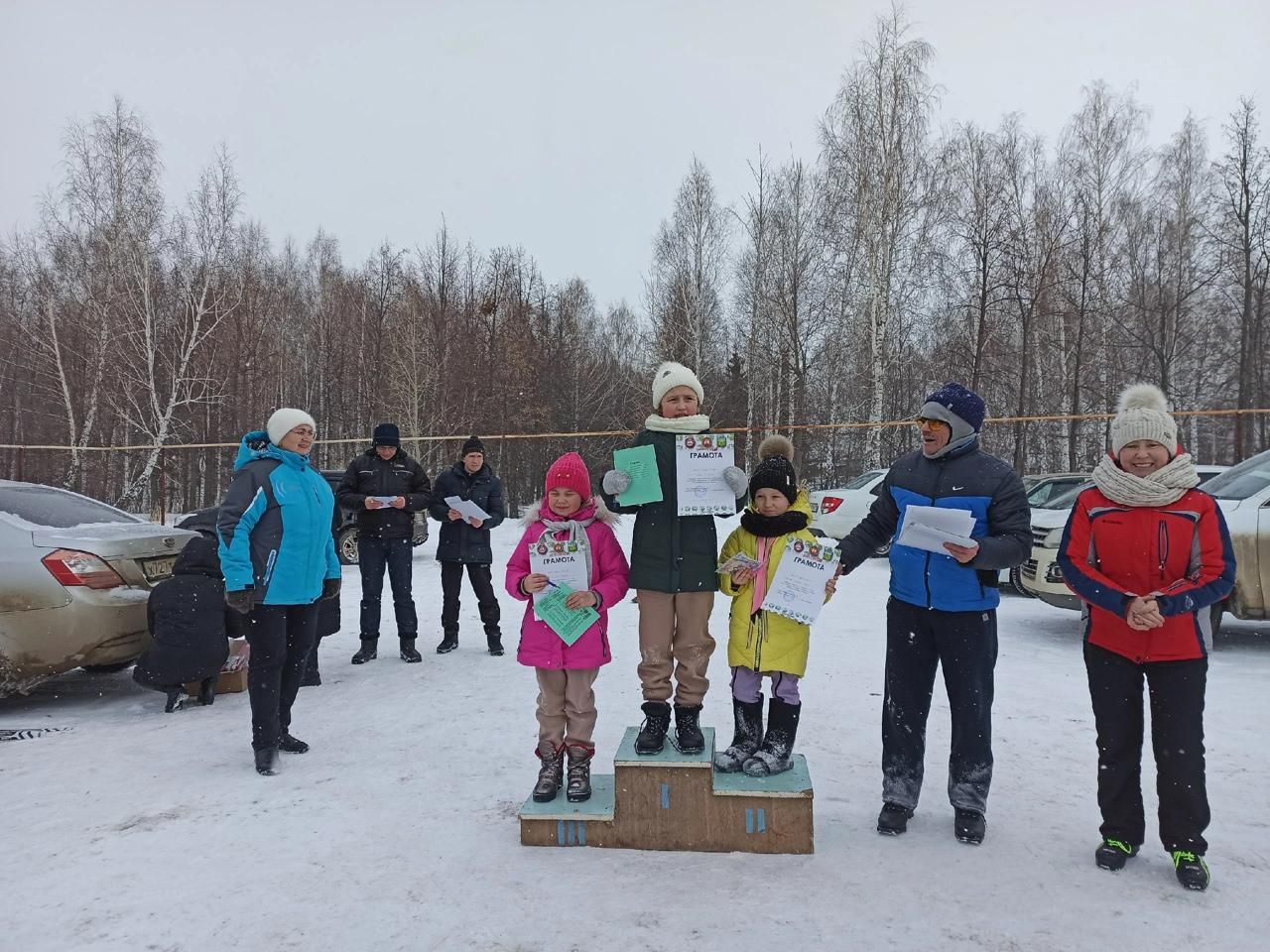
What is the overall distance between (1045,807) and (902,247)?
2160cm

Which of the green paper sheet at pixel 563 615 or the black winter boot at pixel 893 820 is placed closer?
the black winter boot at pixel 893 820

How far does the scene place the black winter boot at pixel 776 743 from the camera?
329cm

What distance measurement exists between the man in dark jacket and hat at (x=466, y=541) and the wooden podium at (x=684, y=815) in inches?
148

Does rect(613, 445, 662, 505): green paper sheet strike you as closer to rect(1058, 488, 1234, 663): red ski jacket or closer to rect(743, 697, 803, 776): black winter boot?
rect(743, 697, 803, 776): black winter boot

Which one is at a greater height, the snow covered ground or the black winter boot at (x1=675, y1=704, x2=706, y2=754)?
the black winter boot at (x1=675, y1=704, x2=706, y2=754)

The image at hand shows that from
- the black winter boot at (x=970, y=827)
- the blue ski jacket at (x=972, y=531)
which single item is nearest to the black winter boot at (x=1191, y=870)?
the black winter boot at (x=970, y=827)

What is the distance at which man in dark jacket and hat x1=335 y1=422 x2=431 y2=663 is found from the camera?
6.73 m

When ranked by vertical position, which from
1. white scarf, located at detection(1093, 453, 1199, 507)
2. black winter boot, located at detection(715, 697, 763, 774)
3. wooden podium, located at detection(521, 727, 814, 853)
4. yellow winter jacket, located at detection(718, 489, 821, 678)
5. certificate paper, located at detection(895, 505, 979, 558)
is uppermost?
white scarf, located at detection(1093, 453, 1199, 507)

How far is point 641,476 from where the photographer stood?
345cm

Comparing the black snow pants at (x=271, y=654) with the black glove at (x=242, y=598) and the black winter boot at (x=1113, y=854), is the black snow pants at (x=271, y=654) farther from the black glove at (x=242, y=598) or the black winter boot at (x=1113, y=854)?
the black winter boot at (x=1113, y=854)

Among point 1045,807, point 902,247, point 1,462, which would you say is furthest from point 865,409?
point 1,462

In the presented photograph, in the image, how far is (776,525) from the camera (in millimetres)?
3469

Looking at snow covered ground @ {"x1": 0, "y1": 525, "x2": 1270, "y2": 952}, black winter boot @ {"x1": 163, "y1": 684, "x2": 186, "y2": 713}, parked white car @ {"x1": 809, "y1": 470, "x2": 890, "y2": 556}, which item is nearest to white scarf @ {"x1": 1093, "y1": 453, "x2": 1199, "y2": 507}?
snow covered ground @ {"x1": 0, "y1": 525, "x2": 1270, "y2": 952}

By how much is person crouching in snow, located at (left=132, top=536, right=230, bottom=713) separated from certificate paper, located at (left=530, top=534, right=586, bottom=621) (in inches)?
115
